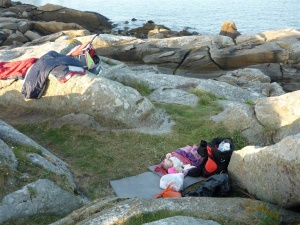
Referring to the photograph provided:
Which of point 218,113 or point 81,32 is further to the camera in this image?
point 81,32

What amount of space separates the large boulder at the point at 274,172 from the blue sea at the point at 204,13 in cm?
3820

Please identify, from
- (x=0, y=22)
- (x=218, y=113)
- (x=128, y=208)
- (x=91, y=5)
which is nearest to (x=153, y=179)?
(x=128, y=208)

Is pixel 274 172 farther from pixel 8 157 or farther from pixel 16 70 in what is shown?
pixel 16 70

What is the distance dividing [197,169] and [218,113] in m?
3.64

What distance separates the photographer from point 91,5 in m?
73.1

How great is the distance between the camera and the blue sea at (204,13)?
4812 centimetres

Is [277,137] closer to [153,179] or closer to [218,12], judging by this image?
[153,179]

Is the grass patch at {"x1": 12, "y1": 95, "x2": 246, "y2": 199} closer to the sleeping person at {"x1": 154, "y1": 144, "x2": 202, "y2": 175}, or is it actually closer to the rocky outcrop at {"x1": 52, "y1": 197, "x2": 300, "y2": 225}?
the sleeping person at {"x1": 154, "y1": 144, "x2": 202, "y2": 175}

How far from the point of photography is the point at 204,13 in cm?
5903

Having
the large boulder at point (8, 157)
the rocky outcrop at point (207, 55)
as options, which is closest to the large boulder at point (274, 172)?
the large boulder at point (8, 157)

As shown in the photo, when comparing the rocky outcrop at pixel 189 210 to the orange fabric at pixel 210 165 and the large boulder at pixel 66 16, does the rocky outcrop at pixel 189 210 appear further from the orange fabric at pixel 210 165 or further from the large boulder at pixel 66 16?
the large boulder at pixel 66 16

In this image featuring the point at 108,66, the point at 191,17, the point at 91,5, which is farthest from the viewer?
the point at 91,5

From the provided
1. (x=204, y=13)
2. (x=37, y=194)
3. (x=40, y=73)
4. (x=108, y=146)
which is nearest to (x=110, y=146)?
(x=108, y=146)

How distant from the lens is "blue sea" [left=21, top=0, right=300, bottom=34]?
48125 millimetres
